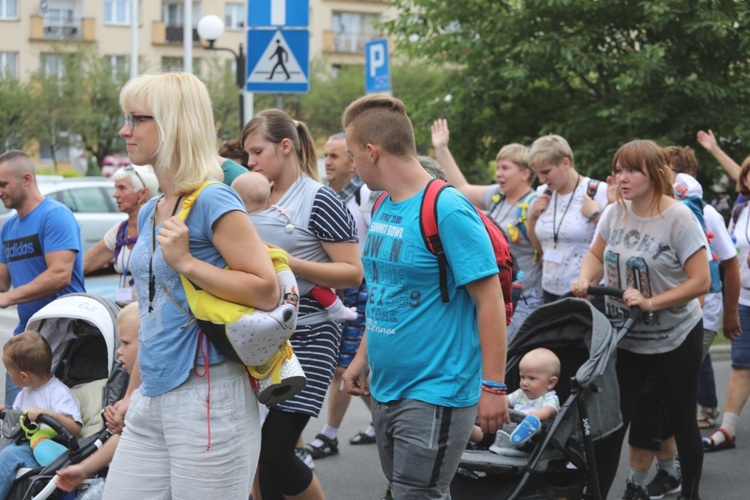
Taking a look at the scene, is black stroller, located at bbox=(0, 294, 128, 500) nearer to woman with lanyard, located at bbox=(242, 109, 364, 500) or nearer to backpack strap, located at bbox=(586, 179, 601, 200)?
woman with lanyard, located at bbox=(242, 109, 364, 500)

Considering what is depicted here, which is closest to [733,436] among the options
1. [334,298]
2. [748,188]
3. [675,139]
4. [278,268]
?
[748,188]

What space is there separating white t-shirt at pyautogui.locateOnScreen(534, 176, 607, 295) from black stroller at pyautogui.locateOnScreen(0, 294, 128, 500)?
9.75ft

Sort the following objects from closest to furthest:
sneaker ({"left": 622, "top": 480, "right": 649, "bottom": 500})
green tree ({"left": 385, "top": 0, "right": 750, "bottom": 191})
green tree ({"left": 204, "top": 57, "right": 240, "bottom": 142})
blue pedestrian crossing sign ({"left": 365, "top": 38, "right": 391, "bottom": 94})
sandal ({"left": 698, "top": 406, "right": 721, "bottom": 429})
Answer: sneaker ({"left": 622, "top": 480, "right": 649, "bottom": 500}), sandal ({"left": 698, "top": 406, "right": 721, "bottom": 429}), blue pedestrian crossing sign ({"left": 365, "top": 38, "right": 391, "bottom": 94}), green tree ({"left": 385, "top": 0, "right": 750, "bottom": 191}), green tree ({"left": 204, "top": 57, "right": 240, "bottom": 142})

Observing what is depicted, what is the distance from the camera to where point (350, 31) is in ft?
196

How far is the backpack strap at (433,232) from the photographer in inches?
145

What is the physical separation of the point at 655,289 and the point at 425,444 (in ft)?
7.02

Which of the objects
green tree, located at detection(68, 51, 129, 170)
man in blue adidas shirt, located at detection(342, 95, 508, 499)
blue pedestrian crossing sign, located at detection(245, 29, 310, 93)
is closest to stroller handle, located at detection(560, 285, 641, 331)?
man in blue adidas shirt, located at detection(342, 95, 508, 499)

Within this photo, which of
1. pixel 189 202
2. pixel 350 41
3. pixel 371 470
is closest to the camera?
pixel 189 202

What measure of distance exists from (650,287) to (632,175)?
1.88 feet

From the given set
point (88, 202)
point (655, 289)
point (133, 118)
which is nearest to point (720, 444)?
point (655, 289)

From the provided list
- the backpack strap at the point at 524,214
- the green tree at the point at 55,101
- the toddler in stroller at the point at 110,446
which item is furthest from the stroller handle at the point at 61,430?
the green tree at the point at 55,101

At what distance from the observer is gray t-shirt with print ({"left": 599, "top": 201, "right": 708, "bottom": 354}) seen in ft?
17.3

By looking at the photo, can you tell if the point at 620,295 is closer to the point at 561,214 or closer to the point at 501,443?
the point at 501,443

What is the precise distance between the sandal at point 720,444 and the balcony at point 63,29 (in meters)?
50.1
